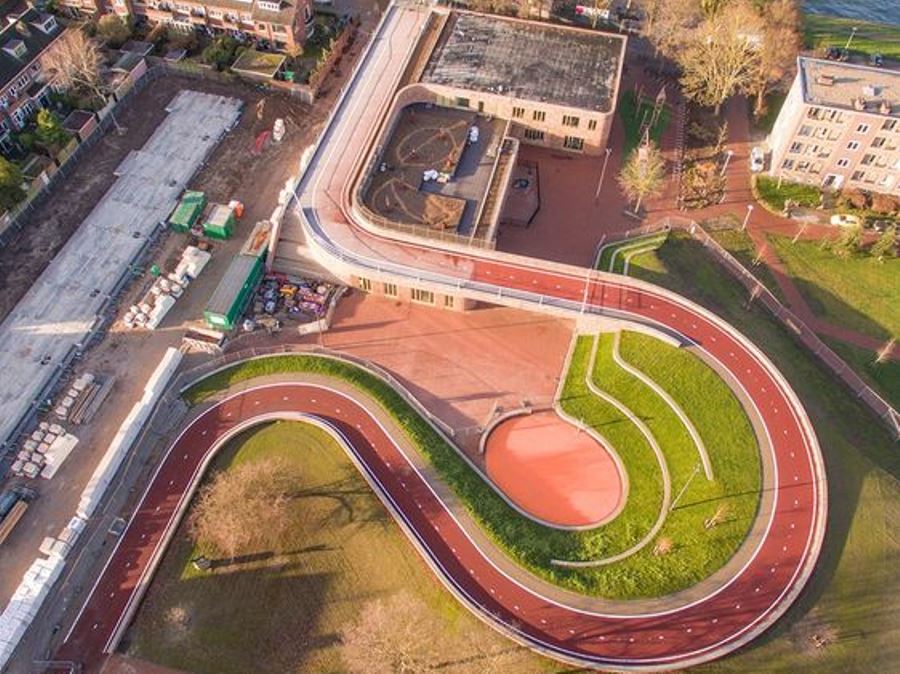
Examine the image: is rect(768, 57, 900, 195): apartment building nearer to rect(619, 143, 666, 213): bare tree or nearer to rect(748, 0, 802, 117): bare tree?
rect(748, 0, 802, 117): bare tree

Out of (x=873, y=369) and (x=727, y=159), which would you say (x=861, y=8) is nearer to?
(x=727, y=159)

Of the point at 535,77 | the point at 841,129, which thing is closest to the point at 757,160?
the point at 841,129

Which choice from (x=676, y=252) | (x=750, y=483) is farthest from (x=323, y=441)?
(x=676, y=252)

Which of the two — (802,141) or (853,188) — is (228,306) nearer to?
(802,141)

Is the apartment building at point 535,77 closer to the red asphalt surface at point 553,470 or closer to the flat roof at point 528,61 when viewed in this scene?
the flat roof at point 528,61

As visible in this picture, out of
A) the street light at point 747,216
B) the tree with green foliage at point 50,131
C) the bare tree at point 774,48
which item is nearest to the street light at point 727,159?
the street light at point 747,216

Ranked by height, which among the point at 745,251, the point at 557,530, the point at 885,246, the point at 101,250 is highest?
the point at 885,246

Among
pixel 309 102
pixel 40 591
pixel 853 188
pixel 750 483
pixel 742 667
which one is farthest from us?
pixel 309 102
